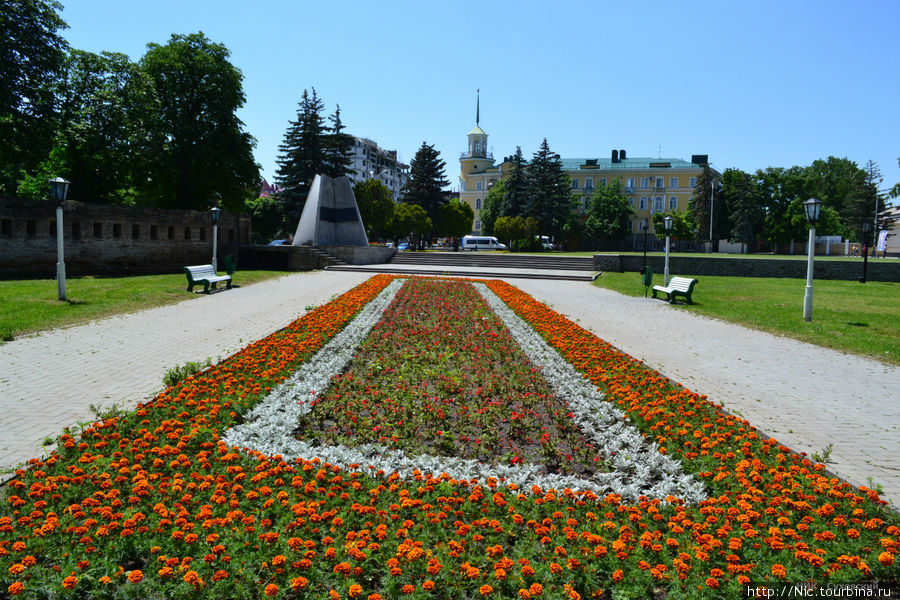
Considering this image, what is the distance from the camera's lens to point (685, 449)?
15.1 ft

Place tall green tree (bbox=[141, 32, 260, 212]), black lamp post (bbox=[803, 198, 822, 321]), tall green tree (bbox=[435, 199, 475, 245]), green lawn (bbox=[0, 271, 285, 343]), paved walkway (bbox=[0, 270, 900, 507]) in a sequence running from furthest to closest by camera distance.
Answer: tall green tree (bbox=[435, 199, 475, 245]), tall green tree (bbox=[141, 32, 260, 212]), black lamp post (bbox=[803, 198, 822, 321]), green lawn (bbox=[0, 271, 285, 343]), paved walkway (bbox=[0, 270, 900, 507])

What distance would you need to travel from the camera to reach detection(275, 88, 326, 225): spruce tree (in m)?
44.0

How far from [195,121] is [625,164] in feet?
228

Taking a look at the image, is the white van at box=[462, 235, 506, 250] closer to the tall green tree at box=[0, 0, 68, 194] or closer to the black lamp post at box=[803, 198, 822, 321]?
the tall green tree at box=[0, 0, 68, 194]

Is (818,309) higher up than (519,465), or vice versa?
(818,309)

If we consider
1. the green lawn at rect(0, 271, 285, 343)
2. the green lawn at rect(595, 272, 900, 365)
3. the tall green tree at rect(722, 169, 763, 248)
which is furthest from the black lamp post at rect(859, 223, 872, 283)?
the tall green tree at rect(722, 169, 763, 248)

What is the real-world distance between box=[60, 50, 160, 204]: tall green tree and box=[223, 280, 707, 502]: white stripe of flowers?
26.2m

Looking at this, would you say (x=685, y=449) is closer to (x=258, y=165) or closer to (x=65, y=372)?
(x=65, y=372)

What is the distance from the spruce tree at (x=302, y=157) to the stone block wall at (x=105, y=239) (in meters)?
15.2

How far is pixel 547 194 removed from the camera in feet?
200

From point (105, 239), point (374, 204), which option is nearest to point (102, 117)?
point (105, 239)

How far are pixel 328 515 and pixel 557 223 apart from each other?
6114 centimetres

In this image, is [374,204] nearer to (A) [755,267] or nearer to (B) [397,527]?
(A) [755,267]

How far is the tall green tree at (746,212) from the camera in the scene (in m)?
63.1
